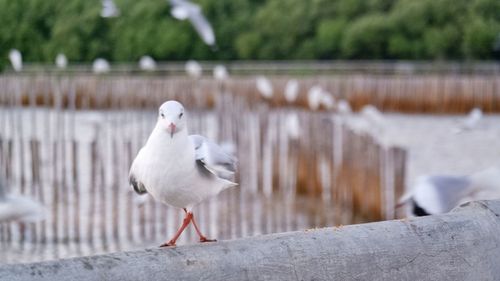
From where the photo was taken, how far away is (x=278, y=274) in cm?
262

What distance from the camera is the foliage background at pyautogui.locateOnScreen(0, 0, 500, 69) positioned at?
104 ft

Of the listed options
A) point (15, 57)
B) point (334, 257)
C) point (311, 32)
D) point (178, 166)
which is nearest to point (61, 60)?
point (15, 57)

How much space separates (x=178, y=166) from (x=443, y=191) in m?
2.77

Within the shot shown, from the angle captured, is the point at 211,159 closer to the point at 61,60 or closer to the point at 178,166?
the point at 178,166

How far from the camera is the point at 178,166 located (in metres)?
3.64

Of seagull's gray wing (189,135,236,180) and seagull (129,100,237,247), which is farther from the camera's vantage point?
seagull's gray wing (189,135,236,180)

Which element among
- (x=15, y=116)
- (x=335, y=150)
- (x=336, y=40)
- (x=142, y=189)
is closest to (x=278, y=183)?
(x=335, y=150)

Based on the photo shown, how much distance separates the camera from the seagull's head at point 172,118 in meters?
3.48

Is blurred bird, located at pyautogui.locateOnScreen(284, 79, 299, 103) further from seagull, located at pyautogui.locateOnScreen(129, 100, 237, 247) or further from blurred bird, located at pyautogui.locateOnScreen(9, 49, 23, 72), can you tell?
seagull, located at pyautogui.locateOnScreen(129, 100, 237, 247)

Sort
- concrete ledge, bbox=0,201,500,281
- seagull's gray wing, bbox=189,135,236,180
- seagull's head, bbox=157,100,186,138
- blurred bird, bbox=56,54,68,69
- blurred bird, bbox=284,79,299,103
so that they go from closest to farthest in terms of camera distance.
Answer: concrete ledge, bbox=0,201,500,281, seagull's head, bbox=157,100,186,138, seagull's gray wing, bbox=189,135,236,180, blurred bird, bbox=284,79,299,103, blurred bird, bbox=56,54,68,69

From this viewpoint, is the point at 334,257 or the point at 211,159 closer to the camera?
the point at 334,257

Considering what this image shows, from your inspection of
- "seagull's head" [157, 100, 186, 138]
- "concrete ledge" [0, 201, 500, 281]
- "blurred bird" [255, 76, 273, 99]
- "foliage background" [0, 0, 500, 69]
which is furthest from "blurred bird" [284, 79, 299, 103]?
"concrete ledge" [0, 201, 500, 281]

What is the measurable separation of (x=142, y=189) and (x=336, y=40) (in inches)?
1363

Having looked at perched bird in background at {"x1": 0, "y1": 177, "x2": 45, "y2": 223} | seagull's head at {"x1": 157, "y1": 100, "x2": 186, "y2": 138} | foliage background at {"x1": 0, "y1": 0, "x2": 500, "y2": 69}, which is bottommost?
perched bird in background at {"x1": 0, "y1": 177, "x2": 45, "y2": 223}
